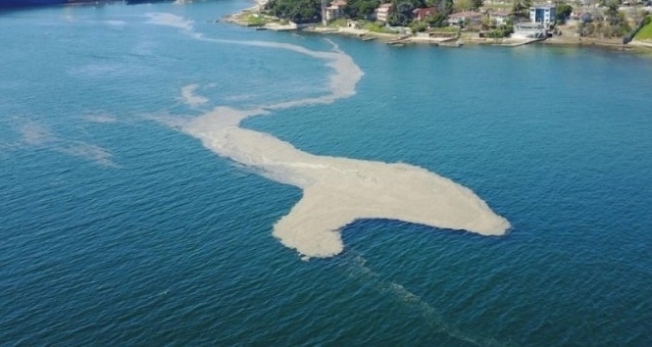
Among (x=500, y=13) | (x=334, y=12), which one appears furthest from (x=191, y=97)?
(x=334, y=12)

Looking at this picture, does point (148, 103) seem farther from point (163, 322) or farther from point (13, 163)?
point (163, 322)

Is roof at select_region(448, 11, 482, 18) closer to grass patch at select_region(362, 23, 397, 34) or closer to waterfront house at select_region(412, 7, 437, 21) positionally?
waterfront house at select_region(412, 7, 437, 21)

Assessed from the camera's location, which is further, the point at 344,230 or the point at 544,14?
the point at 544,14

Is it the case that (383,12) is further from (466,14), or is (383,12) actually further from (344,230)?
(344,230)

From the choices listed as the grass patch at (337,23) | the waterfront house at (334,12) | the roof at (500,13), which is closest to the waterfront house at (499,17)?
the roof at (500,13)

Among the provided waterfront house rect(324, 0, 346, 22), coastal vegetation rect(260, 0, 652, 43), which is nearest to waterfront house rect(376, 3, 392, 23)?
coastal vegetation rect(260, 0, 652, 43)

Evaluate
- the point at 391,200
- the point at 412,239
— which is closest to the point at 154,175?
the point at 391,200

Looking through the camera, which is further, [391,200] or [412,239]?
[391,200]
